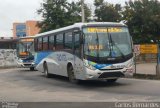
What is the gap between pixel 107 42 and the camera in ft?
61.3

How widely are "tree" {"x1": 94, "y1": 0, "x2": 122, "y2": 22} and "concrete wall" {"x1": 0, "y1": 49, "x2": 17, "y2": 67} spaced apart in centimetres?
1108

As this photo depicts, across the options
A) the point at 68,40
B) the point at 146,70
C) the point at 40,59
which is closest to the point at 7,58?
the point at 40,59

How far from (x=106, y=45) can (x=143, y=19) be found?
2800 centimetres

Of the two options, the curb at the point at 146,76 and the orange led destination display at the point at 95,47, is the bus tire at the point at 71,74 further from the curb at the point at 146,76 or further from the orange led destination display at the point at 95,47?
the curb at the point at 146,76

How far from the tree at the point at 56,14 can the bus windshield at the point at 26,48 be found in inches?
362

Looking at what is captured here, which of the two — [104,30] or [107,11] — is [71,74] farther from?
[107,11]

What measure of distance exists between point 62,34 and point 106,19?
2769 cm

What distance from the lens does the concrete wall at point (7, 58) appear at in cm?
4972

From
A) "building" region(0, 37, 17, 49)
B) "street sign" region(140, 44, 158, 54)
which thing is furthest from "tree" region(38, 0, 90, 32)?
"street sign" region(140, 44, 158, 54)

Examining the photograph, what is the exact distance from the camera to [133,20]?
153ft

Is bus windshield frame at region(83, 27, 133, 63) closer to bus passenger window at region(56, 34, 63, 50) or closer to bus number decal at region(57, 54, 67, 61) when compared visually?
bus number decal at region(57, 54, 67, 61)

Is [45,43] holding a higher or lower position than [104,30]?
lower

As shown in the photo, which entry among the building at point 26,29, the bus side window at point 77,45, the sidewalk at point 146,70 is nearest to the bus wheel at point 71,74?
the bus side window at point 77,45

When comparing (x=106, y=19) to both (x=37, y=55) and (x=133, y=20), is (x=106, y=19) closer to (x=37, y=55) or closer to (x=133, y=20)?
(x=133, y=20)
